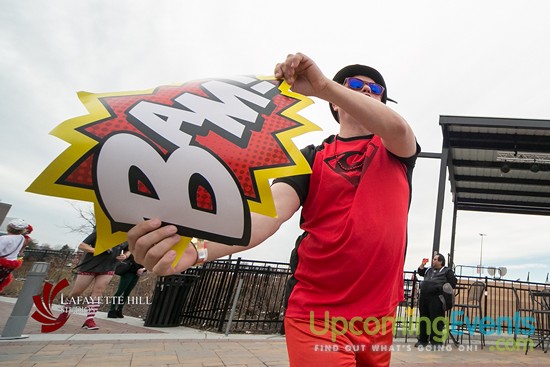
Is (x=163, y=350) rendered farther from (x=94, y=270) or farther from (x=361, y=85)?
(x=361, y=85)

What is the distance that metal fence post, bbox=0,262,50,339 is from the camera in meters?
4.37

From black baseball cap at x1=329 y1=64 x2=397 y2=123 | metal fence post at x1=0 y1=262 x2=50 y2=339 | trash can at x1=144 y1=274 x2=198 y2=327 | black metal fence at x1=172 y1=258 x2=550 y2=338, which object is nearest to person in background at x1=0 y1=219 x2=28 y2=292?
metal fence post at x1=0 y1=262 x2=50 y2=339

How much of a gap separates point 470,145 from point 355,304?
397 inches

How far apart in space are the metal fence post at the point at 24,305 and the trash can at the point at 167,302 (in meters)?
1.83

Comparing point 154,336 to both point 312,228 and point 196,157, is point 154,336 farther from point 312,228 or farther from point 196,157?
point 196,157

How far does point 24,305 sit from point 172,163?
203 inches

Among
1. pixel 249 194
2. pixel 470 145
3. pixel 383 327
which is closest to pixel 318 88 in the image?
pixel 249 194

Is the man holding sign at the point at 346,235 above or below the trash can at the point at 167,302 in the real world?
above

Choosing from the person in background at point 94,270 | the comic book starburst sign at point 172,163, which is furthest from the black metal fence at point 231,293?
the comic book starburst sign at point 172,163

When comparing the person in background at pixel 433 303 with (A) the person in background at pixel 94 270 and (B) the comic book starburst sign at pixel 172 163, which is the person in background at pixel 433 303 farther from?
(B) the comic book starburst sign at pixel 172 163

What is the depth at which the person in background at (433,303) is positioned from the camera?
5.99 meters

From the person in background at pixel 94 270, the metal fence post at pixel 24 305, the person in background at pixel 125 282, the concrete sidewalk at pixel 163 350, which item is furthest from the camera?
the person in background at pixel 125 282

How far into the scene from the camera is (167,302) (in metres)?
6.16

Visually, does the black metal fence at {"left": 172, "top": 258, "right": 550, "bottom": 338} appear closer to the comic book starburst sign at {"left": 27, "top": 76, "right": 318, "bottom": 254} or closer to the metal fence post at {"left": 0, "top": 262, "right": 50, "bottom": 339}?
the metal fence post at {"left": 0, "top": 262, "right": 50, "bottom": 339}
